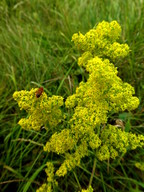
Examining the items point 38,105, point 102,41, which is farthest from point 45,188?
point 102,41

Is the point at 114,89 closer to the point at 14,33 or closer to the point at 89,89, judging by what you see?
the point at 89,89

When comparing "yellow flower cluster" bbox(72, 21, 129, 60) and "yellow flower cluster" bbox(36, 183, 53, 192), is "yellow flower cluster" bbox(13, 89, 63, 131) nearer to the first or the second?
"yellow flower cluster" bbox(72, 21, 129, 60)

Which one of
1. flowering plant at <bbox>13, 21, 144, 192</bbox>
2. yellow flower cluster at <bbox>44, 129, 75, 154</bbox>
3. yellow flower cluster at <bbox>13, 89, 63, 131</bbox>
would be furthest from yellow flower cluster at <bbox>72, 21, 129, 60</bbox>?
yellow flower cluster at <bbox>44, 129, 75, 154</bbox>

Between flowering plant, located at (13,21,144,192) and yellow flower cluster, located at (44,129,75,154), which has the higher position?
flowering plant, located at (13,21,144,192)

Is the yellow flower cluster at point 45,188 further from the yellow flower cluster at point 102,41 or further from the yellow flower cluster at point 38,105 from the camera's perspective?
the yellow flower cluster at point 102,41

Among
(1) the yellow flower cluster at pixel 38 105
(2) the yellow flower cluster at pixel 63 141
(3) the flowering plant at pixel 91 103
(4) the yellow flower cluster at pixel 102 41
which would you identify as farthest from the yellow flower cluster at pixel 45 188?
(4) the yellow flower cluster at pixel 102 41
